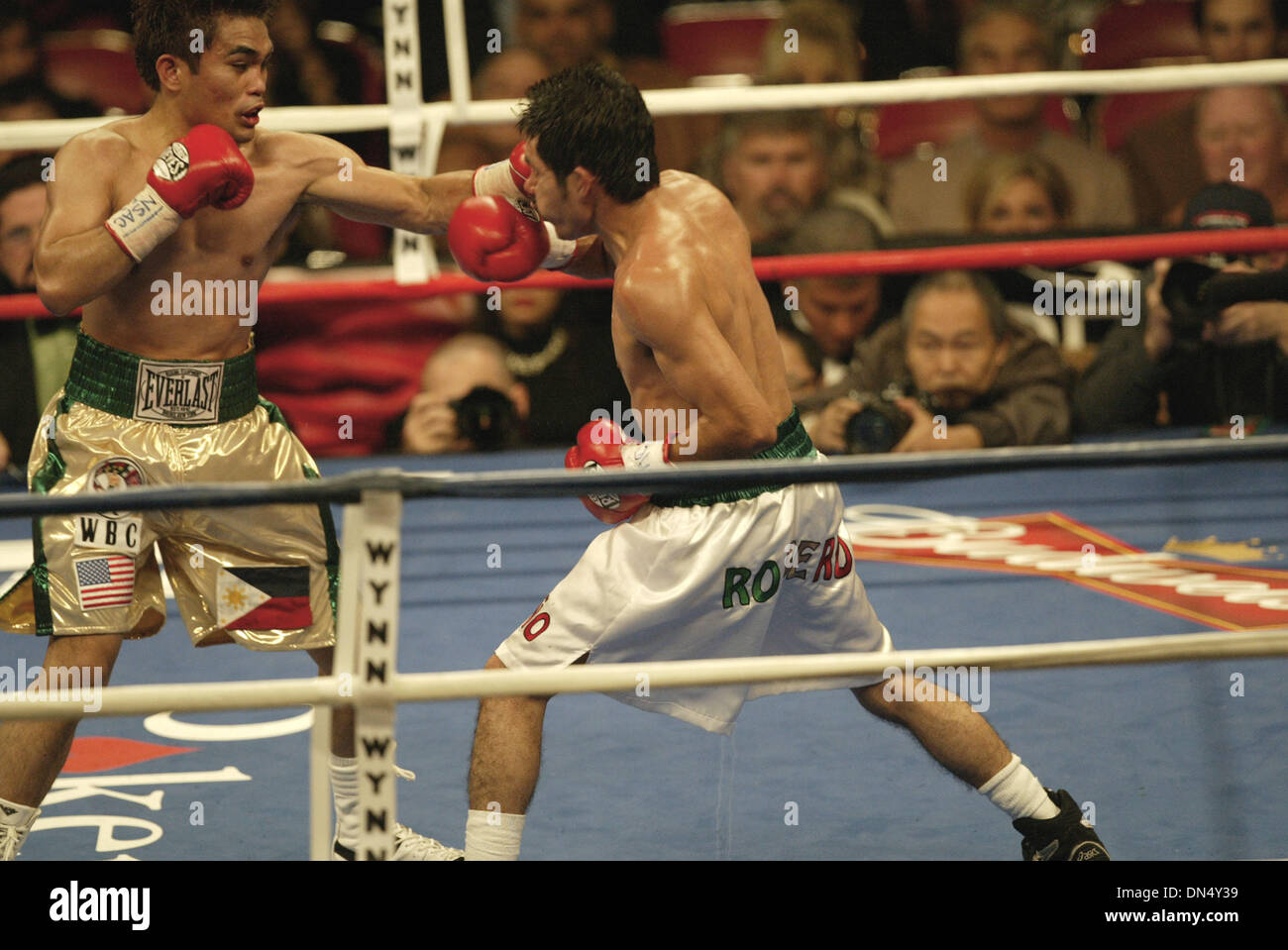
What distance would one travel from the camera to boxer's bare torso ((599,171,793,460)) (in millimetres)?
2043

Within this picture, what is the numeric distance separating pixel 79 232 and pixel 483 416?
2591 millimetres

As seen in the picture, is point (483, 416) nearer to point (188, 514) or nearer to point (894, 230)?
point (894, 230)

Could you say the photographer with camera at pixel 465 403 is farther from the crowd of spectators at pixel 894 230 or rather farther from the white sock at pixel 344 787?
the white sock at pixel 344 787

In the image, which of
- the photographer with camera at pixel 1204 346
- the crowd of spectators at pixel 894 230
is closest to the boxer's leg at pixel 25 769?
the crowd of spectators at pixel 894 230

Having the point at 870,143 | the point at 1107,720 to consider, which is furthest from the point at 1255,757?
the point at 870,143

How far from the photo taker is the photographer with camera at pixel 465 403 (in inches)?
185

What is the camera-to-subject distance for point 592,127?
2113 mm

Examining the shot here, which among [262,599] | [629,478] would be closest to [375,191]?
[262,599]

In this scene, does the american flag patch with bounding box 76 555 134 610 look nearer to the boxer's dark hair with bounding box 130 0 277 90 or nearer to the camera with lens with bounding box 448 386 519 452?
the boxer's dark hair with bounding box 130 0 277 90

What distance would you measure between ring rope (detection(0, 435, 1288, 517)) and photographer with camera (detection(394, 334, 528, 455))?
3112mm

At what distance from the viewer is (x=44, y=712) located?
5.31 ft

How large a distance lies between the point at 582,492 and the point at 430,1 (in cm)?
530

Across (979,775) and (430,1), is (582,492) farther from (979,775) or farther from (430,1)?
(430,1)

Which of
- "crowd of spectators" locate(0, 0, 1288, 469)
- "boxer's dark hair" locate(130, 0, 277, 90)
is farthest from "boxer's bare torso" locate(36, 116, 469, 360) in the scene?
"crowd of spectators" locate(0, 0, 1288, 469)
